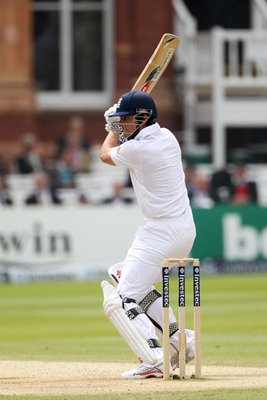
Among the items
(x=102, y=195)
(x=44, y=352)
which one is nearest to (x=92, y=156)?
(x=102, y=195)

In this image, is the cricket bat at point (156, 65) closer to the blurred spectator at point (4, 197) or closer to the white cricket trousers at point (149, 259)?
the white cricket trousers at point (149, 259)

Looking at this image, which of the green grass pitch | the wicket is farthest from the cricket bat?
the green grass pitch

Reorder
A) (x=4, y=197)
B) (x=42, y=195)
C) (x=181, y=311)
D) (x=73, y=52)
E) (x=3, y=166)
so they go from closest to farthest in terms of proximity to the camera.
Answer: (x=181, y=311) → (x=4, y=197) → (x=42, y=195) → (x=3, y=166) → (x=73, y=52)

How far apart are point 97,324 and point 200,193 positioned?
796 cm

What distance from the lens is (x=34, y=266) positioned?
2031 centimetres

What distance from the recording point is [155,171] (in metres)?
8.93

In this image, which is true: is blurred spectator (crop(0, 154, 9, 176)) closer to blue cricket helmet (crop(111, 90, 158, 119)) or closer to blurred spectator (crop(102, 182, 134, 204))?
blurred spectator (crop(102, 182, 134, 204))

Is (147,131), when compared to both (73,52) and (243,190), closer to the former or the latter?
(243,190)

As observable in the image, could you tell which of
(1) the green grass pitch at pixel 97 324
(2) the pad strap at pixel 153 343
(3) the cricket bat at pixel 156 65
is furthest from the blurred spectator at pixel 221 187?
(2) the pad strap at pixel 153 343

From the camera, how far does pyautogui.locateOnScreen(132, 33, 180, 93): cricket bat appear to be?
31.4ft

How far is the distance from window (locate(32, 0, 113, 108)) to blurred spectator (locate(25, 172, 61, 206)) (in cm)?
484

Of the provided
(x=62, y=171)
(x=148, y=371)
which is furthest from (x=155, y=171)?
(x=62, y=171)

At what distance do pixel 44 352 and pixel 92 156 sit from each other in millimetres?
12393

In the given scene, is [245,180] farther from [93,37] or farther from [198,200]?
[93,37]
